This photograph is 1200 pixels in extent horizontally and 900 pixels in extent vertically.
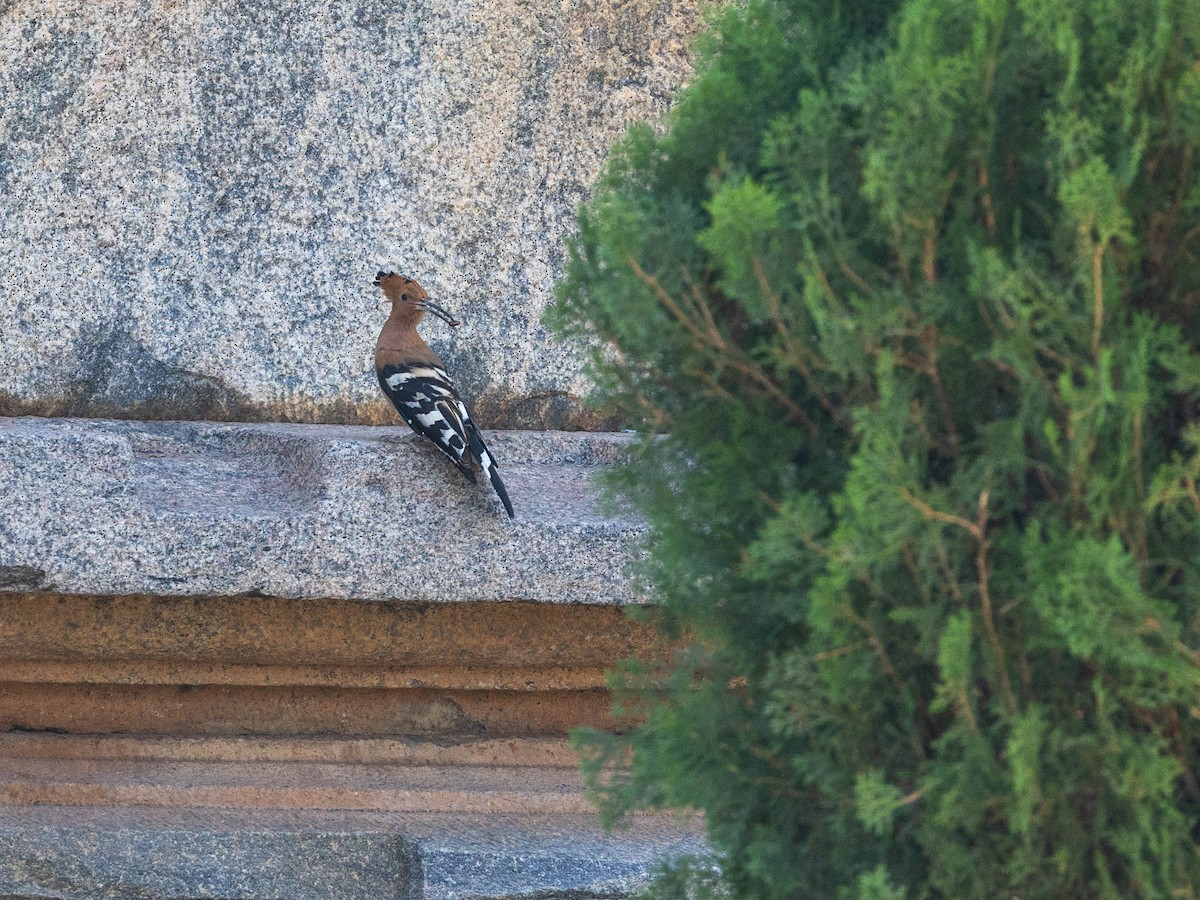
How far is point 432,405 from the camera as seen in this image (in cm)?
343

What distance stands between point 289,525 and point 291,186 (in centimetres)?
112

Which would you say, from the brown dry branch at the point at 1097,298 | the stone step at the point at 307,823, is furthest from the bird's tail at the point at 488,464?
the brown dry branch at the point at 1097,298

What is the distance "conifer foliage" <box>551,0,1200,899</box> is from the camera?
1510 mm

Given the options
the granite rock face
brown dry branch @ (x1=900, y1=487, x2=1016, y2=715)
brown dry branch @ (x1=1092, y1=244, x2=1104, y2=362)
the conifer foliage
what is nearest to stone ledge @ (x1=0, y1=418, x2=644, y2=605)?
the granite rock face

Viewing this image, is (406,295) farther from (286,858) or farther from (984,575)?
(984,575)

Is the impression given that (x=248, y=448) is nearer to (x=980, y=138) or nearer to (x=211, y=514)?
(x=211, y=514)

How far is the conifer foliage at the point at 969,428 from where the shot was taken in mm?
1510

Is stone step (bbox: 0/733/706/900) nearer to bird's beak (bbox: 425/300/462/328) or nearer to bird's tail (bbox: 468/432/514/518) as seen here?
bird's tail (bbox: 468/432/514/518)

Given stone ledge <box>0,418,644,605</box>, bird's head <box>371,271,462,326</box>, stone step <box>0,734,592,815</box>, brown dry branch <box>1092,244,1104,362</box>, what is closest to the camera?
brown dry branch <box>1092,244,1104,362</box>

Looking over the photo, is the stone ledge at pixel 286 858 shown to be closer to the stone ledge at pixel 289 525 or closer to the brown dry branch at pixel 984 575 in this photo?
the stone ledge at pixel 289 525

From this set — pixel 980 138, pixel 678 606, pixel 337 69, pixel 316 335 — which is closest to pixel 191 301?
pixel 316 335

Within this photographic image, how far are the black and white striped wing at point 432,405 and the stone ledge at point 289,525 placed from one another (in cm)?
5

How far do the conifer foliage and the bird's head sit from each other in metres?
1.97

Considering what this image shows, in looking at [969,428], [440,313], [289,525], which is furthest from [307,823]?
[969,428]
